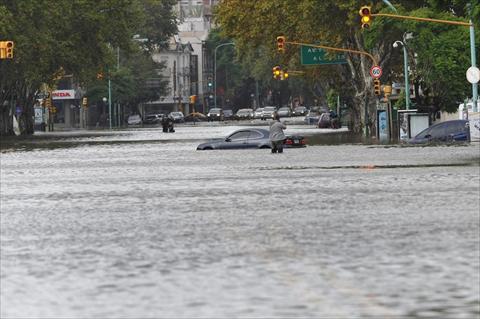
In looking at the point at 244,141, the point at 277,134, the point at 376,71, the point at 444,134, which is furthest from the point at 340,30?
the point at 277,134

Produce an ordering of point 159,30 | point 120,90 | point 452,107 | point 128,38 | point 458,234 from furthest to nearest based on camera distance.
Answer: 1. point 159,30
2. point 120,90
3. point 128,38
4. point 452,107
5. point 458,234

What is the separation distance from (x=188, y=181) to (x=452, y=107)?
1632 inches

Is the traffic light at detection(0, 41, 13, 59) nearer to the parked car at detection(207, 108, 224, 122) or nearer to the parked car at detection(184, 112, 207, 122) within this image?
the parked car at detection(184, 112, 207, 122)

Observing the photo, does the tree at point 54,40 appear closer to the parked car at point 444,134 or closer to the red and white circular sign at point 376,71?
the red and white circular sign at point 376,71

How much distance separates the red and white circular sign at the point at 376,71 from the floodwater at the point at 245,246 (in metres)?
43.4

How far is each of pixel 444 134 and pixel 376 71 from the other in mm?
16877

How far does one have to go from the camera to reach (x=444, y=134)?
62188 mm

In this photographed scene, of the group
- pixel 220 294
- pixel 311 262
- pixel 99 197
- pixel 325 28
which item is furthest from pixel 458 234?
pixel 325 28

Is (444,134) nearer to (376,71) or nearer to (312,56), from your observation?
(376,71)

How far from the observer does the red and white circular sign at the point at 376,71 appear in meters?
78.3

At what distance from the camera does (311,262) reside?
1502 cm

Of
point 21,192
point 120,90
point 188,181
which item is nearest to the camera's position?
point 21,192

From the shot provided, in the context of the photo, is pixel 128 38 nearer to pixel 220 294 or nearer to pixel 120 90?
pixel 120 90

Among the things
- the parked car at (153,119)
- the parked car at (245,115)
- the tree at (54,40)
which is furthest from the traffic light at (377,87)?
the parked car at (245,115)
